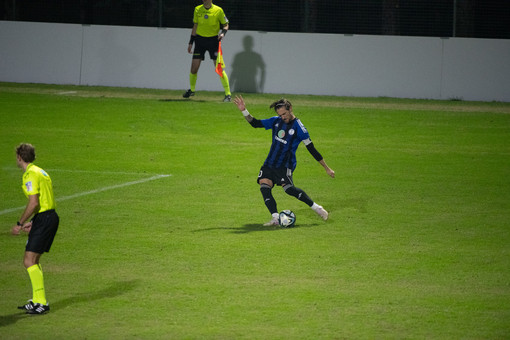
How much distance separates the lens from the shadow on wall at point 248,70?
26.1m

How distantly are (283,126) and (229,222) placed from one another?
148cm

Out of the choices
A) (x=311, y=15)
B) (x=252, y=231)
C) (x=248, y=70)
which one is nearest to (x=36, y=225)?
(x=252, y=231)

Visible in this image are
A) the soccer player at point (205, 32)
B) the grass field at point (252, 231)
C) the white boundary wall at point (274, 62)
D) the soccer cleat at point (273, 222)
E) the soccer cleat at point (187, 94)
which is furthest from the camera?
the white boundary wall at point (274, 62)

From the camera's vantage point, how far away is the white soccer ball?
11492 millimetres

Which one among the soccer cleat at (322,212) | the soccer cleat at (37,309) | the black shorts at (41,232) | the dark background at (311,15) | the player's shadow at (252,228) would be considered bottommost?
the soccer cleat at (37,309)

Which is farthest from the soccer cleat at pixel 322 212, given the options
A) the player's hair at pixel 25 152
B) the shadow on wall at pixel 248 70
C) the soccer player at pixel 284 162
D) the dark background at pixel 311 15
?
the dark background at pixel 311 15

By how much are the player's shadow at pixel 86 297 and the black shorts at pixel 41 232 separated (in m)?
0.59

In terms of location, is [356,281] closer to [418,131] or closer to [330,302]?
[330,302]

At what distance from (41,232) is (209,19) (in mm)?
16576

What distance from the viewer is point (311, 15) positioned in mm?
32812

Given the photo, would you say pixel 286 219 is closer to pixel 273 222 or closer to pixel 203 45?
pixel 273 222

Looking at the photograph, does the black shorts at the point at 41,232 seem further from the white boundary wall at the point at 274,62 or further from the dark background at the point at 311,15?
the dark background at the point at 311,15

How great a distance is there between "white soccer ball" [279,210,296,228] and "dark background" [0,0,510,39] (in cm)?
1607

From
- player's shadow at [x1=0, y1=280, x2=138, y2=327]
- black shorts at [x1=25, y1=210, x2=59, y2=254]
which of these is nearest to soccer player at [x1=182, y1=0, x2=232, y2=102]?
player's shadow at [x1=0, y1=280, x2=138, y2=327]
